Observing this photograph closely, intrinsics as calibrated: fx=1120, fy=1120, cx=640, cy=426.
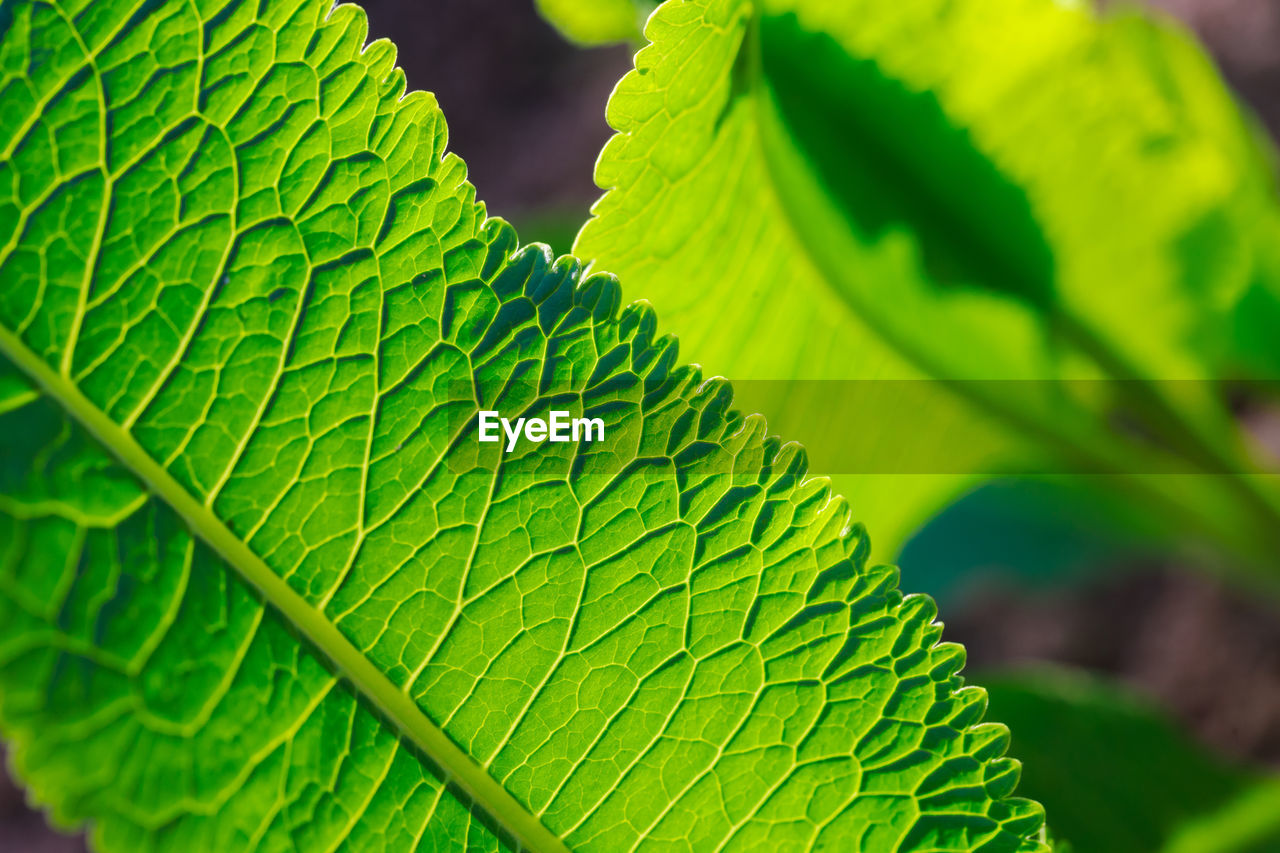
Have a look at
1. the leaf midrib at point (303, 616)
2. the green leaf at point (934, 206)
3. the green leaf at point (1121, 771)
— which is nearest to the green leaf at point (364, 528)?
the leaf midrib at point (303, 616)

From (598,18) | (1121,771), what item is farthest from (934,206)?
(1121,771)

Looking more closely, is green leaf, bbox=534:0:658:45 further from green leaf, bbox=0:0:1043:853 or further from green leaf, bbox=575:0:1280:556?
green leaf, bbox=0:0:1043:853

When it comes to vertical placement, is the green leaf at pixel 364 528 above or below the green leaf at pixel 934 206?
below

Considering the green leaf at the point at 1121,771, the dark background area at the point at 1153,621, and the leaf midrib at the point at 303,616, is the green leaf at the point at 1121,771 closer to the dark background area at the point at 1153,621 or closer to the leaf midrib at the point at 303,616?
the dark background area at the point at 1153,621

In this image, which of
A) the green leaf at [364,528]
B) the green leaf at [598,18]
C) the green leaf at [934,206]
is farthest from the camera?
the green leaf at [598,18]

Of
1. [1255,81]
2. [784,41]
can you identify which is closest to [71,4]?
[784,41]

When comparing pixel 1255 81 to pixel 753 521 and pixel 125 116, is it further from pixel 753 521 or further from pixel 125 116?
pixel 125 116
